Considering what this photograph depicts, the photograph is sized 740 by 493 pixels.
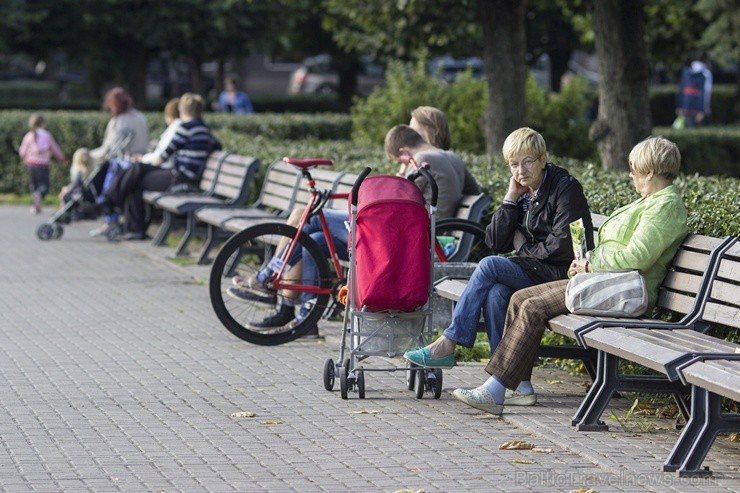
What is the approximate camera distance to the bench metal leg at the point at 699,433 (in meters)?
5.86

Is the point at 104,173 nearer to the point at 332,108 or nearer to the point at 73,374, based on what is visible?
the point at 73,374

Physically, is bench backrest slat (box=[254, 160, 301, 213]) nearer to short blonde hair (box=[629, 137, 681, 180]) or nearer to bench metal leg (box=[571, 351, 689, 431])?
short blonde hair (box=[629, 137, 681, 180])

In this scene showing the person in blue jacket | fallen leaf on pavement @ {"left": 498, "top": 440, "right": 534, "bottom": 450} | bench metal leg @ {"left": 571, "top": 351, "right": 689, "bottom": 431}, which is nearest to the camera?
fallen leaf on pavement @ {"left": 498, "top": 440, "right": 534, "bottom": 450}

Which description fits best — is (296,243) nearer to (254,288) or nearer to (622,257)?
(254,288)

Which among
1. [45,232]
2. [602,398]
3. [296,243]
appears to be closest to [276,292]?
[296,243]

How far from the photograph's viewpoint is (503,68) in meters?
17.1

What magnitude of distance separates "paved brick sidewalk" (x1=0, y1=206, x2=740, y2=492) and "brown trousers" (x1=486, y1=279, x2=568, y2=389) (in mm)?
221

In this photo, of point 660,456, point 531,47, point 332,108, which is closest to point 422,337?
point 660,456

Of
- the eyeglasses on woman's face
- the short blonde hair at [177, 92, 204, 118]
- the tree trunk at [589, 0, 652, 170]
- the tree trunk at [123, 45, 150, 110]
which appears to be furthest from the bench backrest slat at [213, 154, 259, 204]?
the tree trunk at [123, 45, 150, 110]

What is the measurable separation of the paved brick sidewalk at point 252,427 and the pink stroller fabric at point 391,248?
1.86 ft

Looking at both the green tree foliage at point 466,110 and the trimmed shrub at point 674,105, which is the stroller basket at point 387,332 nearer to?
the green tree foliage at point 466,110

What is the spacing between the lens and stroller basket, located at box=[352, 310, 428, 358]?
746 centimetres

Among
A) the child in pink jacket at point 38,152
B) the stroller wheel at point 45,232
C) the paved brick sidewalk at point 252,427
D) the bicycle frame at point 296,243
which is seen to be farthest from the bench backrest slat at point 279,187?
the child in pink jacket at point 38,152

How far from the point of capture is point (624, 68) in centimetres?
1462
